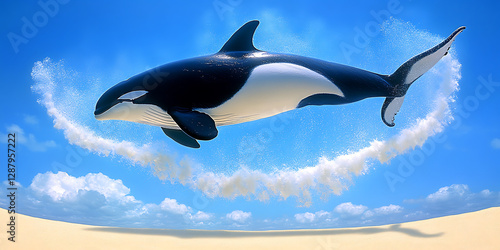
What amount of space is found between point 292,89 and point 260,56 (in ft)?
2.93

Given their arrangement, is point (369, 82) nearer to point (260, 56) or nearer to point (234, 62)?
point (260, 56)

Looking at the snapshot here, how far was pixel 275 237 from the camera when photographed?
11.3m

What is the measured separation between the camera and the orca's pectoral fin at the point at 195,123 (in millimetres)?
5336

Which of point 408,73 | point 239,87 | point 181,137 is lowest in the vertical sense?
point 181,137

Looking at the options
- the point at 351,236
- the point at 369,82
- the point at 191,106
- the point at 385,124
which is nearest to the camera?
the point at 191,106

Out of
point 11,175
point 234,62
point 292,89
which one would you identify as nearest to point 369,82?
point 292,89

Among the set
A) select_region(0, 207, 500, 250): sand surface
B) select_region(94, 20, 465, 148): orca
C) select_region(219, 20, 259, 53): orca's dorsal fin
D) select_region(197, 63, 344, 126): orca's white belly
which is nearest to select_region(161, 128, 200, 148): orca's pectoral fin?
select_region(94, 20, 465, 148): orca

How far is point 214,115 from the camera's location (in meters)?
6.11

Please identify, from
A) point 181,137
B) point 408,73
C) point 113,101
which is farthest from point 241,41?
point 408,73

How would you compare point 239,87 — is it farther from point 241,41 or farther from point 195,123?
point 241,41

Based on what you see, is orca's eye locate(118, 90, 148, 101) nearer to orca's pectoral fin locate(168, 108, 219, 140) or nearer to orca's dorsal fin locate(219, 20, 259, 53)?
orca's pectoral fin locate(168, 108, 219, 140)

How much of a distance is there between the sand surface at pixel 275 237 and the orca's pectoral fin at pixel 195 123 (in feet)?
19.6

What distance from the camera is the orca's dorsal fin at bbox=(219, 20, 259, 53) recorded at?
21.7 feet

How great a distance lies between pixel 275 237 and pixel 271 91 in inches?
276
